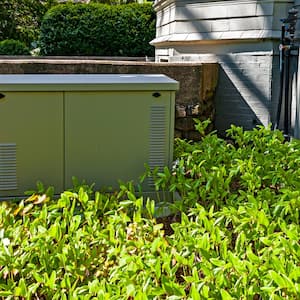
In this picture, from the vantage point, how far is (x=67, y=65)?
438 cm

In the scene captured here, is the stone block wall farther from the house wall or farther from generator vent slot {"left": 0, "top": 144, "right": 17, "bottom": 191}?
generator vent slot {"left": 0, "top": 144, "right": 17, "bottom": 191}

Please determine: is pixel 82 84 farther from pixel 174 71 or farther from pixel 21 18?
pixel 21 18

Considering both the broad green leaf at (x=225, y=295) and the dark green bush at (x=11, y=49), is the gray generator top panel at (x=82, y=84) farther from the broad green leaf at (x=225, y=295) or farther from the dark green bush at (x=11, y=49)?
the dark green bush at (x=11, y=49)

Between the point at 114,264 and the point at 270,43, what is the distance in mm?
3469

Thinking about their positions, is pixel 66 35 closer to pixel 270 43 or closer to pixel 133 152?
pixel 270 43

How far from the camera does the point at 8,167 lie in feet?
9.39

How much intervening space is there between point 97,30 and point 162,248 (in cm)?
837

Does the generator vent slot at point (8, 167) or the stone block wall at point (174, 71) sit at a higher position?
the stone block wall at point (174, 71)

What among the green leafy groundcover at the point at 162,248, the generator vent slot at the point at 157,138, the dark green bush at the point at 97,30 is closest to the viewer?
the green leafy groundcover at the point at 162,248

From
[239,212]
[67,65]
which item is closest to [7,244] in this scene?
[239,212]

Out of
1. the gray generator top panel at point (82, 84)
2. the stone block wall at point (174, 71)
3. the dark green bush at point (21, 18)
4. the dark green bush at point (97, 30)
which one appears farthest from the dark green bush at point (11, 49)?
the gray generator top panel at point (82, 84)

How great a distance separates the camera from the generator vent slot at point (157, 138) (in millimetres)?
2982

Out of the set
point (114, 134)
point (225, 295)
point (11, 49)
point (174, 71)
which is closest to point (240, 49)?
point (174, 71)

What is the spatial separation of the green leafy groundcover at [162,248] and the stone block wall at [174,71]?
1.87 meters
